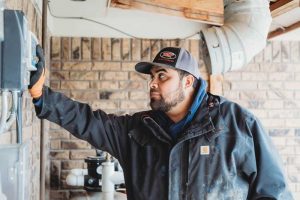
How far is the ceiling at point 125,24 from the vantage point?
334 centimetres

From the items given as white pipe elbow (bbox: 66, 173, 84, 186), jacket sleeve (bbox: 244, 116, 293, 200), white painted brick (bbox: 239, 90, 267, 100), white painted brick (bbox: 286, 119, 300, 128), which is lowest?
white pipe elbow (bbox: 66, 173, 84, 186)

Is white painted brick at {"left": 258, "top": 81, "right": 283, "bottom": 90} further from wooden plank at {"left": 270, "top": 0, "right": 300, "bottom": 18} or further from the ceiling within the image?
wooden plank at {"left": 270, "top": 0, "right": 300, "bottom": 18}

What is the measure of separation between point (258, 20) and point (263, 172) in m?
1.16

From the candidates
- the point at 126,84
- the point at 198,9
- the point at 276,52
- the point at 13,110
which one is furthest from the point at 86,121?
the point at 276,52

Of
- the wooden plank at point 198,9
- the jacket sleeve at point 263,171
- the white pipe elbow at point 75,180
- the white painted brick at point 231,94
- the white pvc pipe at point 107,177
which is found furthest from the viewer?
the white painted brick at point 231,94

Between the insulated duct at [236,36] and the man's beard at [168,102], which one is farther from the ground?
the insulated duct at [236,36]

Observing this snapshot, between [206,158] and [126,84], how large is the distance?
1893mm

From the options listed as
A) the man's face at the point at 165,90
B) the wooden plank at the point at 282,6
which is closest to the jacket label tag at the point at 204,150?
the man's face at the point at 165,90

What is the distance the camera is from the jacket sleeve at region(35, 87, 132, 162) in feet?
5.03

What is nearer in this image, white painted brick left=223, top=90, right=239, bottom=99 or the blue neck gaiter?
the blue neck gaiter

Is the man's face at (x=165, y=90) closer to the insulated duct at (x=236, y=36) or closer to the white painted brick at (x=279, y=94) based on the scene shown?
the insulated duct at (x=236, y=36)

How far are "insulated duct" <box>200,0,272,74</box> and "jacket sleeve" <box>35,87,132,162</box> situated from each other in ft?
2.38

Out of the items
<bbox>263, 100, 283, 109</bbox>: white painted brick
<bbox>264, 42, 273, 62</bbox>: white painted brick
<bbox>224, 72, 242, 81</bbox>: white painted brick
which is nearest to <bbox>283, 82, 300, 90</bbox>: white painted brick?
<bbox>263, 100, 283, 109</bbox>: white painted brick

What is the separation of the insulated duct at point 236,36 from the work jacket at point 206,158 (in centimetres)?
63
